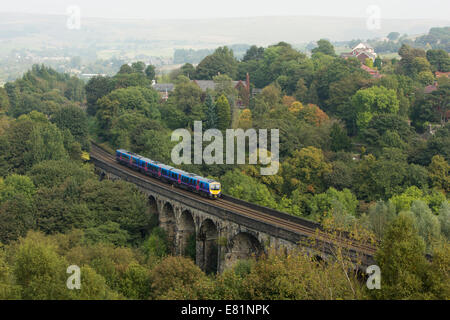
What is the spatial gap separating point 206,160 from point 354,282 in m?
33.4

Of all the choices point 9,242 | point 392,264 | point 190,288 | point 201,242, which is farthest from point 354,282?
point 9,242

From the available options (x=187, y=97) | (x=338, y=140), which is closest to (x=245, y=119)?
(x=187, y=97)

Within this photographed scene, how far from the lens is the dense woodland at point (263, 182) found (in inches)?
1010

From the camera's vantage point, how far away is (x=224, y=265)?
41.5 meters

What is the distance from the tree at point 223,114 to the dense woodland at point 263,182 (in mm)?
143

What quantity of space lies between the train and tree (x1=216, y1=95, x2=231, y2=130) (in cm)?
1260

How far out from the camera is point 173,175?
166ft

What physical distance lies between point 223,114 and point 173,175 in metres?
19.0

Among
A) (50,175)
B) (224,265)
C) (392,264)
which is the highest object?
(392,264)

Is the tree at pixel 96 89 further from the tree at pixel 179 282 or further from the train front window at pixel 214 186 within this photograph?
the tree at pixel 179 282

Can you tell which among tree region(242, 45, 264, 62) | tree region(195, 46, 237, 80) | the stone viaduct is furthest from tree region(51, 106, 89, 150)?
tree region(242, 45, 264, 62)

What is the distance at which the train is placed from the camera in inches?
1795

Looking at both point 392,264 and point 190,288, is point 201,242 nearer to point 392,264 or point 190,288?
point 190,288

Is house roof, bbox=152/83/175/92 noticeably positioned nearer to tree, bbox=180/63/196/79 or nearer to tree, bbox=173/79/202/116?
tree, bbox=180/63/196/79
